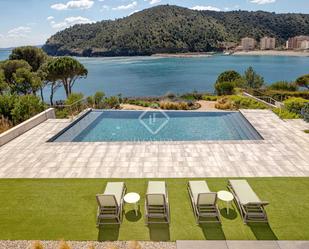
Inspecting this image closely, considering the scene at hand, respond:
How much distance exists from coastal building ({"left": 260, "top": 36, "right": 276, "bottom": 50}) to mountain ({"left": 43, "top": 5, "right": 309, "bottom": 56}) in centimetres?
582

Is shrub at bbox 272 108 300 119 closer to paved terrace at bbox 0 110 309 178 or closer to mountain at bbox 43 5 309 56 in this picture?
paved terrace at bbox 0 110 309 178

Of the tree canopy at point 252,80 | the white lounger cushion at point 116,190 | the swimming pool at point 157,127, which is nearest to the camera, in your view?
the white lounger cushion at point 116,190

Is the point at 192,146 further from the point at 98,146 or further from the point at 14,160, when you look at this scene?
the point at 14,160

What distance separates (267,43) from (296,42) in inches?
508

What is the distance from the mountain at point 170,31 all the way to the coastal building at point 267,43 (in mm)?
5817

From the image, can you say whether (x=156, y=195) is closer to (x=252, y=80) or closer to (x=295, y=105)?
(x=295, y=105)

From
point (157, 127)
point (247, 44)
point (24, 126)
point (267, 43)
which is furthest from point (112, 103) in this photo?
point (267, 43)

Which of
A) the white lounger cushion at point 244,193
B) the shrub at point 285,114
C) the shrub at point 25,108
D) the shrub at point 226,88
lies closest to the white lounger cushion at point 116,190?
the white lounger cushion at point 244,193

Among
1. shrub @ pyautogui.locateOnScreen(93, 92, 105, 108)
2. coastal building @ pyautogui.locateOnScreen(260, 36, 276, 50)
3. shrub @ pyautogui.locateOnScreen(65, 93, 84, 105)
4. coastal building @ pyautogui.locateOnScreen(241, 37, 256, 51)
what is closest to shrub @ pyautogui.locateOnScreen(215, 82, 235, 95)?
shrub @ pyautogui.locateOnScreen(93, 92, 105, 108)

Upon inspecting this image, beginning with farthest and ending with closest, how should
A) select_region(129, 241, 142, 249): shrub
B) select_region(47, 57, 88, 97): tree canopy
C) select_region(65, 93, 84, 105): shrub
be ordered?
select_region(47, 57, 88, 97): tree canopy, select_region(65, 93, 84, 105): shrub, select_region(129, 241, 142, 249): shrub

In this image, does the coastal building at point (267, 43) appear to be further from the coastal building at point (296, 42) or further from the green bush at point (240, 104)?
the green bush at point (240, 104)

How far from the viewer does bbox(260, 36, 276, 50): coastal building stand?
419 feet

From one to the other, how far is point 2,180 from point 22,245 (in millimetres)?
3552

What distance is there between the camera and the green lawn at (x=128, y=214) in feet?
20.4
